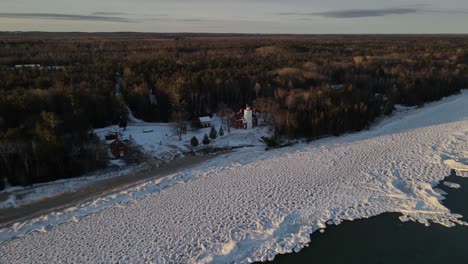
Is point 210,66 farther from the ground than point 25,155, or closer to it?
farther from the ground

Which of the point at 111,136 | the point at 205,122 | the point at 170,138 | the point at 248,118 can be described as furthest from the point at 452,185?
the point at 111,136

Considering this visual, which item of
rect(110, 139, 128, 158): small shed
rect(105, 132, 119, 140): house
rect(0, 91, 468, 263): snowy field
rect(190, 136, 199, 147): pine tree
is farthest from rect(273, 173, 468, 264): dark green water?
rect(105, 132, 119, 140): house

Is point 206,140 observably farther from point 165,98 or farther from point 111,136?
point 165,98

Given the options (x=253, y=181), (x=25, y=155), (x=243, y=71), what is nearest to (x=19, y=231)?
(x=25, y=155)

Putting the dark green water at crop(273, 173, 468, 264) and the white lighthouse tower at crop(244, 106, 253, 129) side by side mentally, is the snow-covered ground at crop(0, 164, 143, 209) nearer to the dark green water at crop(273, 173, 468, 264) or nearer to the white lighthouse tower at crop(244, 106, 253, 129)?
the white lighthouse tower at crop(244, 106, 253, 129)

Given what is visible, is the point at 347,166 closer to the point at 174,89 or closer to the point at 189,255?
the point at 189,255
